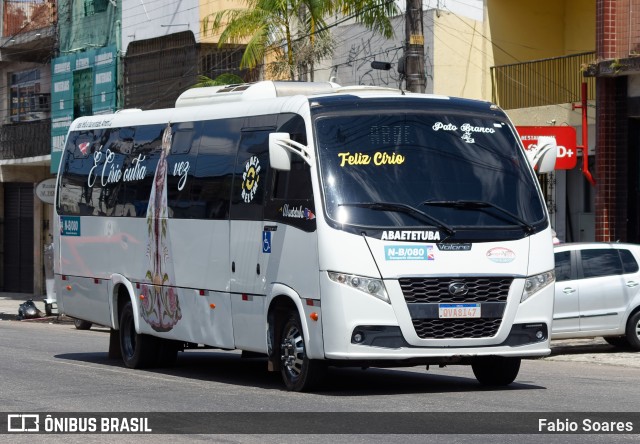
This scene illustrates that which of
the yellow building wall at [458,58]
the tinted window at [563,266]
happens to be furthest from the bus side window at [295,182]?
the yellow building wall at [458,58]

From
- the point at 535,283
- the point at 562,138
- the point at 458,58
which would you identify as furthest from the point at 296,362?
the point at 458,58

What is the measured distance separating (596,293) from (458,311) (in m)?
8.27

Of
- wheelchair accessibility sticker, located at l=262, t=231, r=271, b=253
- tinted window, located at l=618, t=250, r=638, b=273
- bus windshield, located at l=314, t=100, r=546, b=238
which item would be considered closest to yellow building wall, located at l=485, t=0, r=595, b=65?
tinted window, located at l=618, t=250, r=638, b=273

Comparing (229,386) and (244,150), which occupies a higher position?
(244,150)

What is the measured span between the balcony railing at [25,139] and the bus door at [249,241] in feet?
95.3

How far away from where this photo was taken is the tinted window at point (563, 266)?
66.6 feet

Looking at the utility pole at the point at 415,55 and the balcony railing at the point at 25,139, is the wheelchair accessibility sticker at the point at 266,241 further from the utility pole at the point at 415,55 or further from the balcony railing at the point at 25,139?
the balcony railing at the point at 25,139

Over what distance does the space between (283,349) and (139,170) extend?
453 centimetres

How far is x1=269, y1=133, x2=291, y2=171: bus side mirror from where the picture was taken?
1298 centimetres

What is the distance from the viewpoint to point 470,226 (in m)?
12.8

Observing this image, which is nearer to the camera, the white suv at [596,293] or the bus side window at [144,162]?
the bus side window at [144,162]

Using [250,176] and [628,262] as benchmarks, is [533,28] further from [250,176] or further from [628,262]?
[250,176]

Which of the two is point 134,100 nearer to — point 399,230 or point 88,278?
point 88,278

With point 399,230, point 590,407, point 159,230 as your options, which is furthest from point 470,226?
point 159,230
